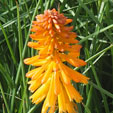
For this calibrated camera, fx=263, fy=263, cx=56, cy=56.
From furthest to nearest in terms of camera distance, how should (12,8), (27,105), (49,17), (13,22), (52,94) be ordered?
(12,8), (13,22), (27,105), (52,94), (49,17)

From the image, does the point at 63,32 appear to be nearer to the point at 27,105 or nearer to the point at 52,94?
the point at 52,94

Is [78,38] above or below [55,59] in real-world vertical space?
below

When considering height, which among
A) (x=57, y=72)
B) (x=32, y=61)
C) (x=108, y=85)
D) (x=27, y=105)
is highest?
(x=32, y=61)

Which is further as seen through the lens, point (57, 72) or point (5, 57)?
point (5, 57)

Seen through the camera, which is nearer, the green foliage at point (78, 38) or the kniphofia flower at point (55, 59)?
the kniphofia flower at point (55, 59)

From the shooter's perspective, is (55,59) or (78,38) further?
(78,38)

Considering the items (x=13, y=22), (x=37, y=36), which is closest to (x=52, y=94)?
(x=37, y=36)

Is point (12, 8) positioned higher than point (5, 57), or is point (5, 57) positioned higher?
point (12, 8)

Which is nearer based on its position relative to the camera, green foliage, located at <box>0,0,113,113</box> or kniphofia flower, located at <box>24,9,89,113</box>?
kniphofia flower, located at <box>24,9,89,113</box>
